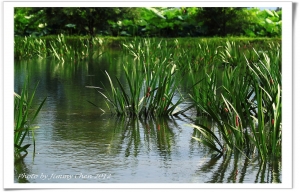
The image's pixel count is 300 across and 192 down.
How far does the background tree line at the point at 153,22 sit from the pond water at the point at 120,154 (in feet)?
54.2

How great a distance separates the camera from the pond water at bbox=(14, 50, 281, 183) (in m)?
4.38

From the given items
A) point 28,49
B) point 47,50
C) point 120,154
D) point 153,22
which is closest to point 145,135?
point 120,154

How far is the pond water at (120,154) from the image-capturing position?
4375 mm

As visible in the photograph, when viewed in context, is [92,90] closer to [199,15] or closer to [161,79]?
[161,79]

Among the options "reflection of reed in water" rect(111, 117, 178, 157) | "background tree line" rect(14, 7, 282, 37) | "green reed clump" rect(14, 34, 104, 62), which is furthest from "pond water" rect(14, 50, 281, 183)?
"background tree line" rect(14, 7, 282, 37)

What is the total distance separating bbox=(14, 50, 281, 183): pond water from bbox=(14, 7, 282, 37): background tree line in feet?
54.2

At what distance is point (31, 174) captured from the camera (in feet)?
14.6

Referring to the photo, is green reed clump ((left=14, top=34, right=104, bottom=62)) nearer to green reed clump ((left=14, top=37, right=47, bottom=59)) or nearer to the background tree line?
green reed clump ((left=14, top=37, right=47, bottom=59))

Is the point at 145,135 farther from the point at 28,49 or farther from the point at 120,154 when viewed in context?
the point at 28,49

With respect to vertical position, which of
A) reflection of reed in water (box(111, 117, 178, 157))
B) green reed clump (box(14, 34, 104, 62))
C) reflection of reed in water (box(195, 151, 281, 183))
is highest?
green reed clump (box(14, 34, 104, 62))

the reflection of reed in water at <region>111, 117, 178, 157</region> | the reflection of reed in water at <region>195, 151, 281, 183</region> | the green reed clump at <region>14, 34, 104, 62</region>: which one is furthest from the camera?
the green reed clump at <region>14, 34, 104, 62</region>

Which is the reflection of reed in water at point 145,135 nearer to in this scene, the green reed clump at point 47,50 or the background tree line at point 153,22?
the green reed clump at point 47,50

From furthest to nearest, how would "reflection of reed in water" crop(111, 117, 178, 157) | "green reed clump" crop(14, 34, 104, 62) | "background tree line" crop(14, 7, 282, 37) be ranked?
"background tree line" crop(14, 7, 282, 37), "green reed clump" crop(14, 34, 104, 62), "reflection of reed in water" crop(111, 117, 178, 157)

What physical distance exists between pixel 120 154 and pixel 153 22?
21798 millimetres
